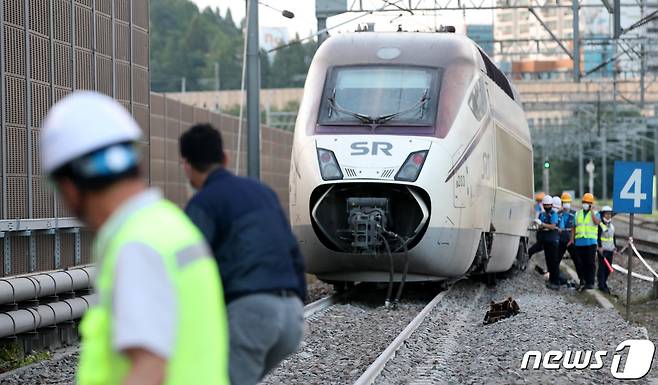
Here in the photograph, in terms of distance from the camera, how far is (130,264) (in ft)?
9.40

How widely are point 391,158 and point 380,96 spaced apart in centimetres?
127

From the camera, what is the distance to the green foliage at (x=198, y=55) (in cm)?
13525

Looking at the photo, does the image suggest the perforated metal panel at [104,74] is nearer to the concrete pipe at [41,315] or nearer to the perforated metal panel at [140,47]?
the perforated metal panel at [140,47]

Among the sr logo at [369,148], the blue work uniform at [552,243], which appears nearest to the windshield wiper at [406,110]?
the sr logo at [369,148]

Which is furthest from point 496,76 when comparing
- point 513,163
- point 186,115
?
point 186,115

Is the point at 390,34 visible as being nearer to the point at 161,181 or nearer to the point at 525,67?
the point at 161,181

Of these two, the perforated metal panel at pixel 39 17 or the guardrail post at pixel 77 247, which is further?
the guardrail post at pixel 77 247

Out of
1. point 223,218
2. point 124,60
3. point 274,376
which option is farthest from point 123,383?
point 124,60

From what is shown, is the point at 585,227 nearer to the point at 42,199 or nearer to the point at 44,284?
the point at 42,199

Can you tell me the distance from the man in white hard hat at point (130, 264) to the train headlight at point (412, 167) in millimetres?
12484

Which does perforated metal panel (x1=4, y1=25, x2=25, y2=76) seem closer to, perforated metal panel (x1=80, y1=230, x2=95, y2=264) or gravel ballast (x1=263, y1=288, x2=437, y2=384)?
perforated metal panel (x1=80, y1=230, x2=95, y2=264)

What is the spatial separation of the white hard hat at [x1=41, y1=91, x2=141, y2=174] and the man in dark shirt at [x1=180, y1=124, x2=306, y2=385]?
1600mm

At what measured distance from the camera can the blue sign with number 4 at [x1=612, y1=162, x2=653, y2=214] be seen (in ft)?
52.4

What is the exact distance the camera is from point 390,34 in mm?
17469
